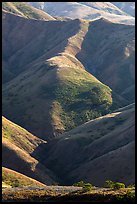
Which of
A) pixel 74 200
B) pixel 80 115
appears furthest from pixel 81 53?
pixel 74 200

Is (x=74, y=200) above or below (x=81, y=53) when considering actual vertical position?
above

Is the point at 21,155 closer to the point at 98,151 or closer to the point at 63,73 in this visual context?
the point at 98,151

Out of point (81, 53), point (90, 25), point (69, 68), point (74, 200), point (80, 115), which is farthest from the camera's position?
point (90, 25)

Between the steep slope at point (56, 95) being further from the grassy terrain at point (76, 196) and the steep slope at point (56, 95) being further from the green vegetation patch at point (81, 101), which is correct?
the grassy terrain at point (76, 196)

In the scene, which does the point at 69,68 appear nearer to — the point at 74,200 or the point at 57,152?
the point at 57,152

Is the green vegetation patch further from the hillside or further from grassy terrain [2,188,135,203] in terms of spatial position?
grassy terrain [2,188,135,203]

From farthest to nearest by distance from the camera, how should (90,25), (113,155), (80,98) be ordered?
(90,25) < (80,98) < (113,155)
